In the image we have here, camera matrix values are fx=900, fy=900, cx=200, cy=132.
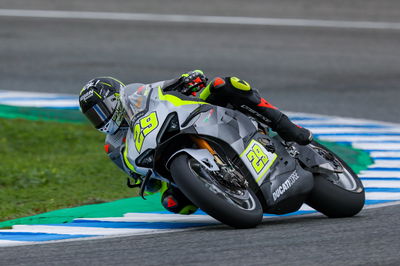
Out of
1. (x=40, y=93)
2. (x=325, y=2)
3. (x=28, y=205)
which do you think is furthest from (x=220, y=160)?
(x=325, y=2)

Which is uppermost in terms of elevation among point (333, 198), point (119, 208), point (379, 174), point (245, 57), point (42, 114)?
point (333, 198)

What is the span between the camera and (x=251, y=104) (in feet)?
21.4

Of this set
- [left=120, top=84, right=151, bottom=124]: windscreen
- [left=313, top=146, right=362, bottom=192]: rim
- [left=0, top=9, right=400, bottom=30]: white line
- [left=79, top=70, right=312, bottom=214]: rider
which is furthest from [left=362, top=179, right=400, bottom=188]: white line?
[left=0, top=9, right=400, bottom=30]: white line

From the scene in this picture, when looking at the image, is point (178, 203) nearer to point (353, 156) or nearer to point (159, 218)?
point (159, 218)

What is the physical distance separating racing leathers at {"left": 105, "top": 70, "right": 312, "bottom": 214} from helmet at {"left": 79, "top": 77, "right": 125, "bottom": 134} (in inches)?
9.6

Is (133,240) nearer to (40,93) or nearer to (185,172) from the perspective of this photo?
(185,172)

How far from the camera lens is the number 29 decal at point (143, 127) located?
6.32 m

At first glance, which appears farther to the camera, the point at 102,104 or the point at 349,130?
the point at 349,130

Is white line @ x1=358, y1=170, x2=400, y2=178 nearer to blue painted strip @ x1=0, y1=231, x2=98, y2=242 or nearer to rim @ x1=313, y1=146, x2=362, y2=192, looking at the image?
rim @ x1=313, y1=146, x2=362, y2=192

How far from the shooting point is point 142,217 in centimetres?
686

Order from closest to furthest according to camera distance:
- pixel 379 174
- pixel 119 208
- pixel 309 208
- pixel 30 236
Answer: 1. pixel 30 236
2. pixel 309 208
3. pixel 119 208
4. pixel 379 174

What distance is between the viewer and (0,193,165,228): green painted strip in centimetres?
682

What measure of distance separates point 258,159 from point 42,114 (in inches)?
225

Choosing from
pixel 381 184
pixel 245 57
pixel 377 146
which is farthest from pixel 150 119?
pixel 245 57
